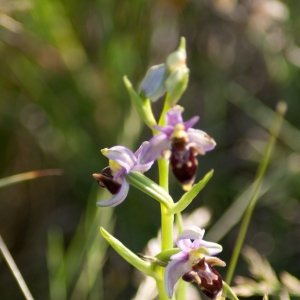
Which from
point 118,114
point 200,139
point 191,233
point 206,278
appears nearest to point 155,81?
point 200,139

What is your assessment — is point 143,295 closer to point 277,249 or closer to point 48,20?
point 277,249

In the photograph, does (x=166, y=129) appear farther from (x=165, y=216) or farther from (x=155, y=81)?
(x=165, y=216)

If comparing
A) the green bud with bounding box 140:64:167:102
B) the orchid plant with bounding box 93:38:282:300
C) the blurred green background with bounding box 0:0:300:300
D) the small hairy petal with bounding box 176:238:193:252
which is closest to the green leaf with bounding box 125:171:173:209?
the orchid plant with bounding box 93:38:282:300

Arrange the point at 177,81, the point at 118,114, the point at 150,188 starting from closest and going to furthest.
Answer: the point at 177,81 → the point at 150,188 → the point at 118,114

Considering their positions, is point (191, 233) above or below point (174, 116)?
below

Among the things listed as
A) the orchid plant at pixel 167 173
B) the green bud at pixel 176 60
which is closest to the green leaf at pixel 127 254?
the orchid plant at pixel 167 173

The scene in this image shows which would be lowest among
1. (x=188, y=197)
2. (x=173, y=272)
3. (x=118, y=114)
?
(x=118, y=114)
